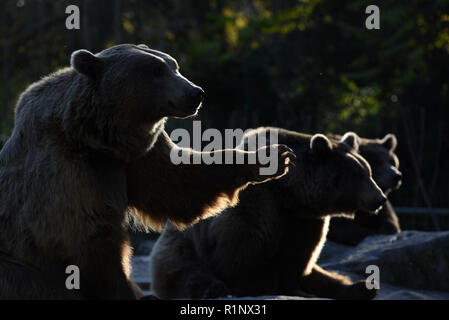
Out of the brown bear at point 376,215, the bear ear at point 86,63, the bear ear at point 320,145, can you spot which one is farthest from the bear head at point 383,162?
the bear ear at point 86,63

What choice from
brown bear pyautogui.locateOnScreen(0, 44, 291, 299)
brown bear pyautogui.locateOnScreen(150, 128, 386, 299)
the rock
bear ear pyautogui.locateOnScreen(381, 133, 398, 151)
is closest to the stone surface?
the rock

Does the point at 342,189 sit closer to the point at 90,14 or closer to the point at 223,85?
the point at 223,85

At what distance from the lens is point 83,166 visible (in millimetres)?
3773

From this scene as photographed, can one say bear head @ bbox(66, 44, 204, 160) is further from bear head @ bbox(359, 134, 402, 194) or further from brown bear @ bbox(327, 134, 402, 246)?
bear head @ bbox(359, 134, 402, 194)

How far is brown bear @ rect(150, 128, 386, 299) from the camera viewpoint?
5133 mm

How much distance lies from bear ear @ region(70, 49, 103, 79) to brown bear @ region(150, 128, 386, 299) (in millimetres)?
1751

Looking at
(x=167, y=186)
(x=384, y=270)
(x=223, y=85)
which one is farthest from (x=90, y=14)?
(x=167, y=186)

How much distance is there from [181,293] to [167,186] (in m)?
1.41

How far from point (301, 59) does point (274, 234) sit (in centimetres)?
1223

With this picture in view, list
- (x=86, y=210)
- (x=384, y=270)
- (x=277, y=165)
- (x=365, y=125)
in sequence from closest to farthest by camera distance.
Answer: (x=86, y=210) → (x=277, y=165) → (x=384, y=270) → (x=365, y=125)

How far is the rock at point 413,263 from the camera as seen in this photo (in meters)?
6.45

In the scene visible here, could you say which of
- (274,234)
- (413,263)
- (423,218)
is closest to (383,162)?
(413,263)

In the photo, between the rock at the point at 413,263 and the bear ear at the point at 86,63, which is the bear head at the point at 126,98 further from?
the rock at the point at 413,263

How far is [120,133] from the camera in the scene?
3846mm
